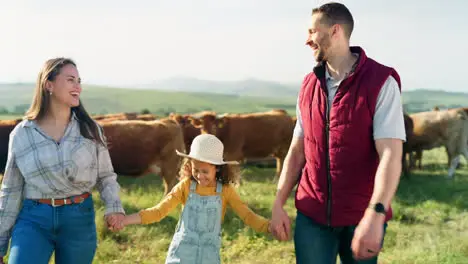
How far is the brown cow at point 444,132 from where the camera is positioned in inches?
576

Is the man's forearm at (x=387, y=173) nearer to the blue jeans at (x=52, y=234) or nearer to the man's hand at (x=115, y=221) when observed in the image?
the man's hand at (x=115, y=221)

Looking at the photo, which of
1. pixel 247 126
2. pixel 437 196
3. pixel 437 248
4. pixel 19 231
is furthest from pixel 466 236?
pixel 247 126

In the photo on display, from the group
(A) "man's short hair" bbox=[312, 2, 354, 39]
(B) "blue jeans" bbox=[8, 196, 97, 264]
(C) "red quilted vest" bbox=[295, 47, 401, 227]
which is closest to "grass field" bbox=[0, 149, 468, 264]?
(B) "blue jeans" bbox=[8, 196, 97, 264]

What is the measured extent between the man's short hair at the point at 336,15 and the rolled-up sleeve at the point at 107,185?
5.82ft

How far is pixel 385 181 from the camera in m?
2.53

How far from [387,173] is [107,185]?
1922mm

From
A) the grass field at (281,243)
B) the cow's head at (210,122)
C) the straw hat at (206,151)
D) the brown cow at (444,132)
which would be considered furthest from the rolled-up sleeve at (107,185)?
the brown cow at (444,132)

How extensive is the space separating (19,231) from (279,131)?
1050 centimetres

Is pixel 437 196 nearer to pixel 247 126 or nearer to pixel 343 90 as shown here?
pixel 247 126

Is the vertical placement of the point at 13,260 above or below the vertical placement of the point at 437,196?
above

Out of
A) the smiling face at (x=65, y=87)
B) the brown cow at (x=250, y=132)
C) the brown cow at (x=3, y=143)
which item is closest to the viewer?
the smiling face at (x=65, y=87)

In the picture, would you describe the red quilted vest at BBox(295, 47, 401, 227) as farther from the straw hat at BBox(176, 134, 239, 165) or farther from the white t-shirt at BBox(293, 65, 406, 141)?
the straw hat at BBox(176, 134, 239, 165)

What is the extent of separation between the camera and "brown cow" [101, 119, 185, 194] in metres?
9.70

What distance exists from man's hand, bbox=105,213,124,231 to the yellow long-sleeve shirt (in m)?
0.16
